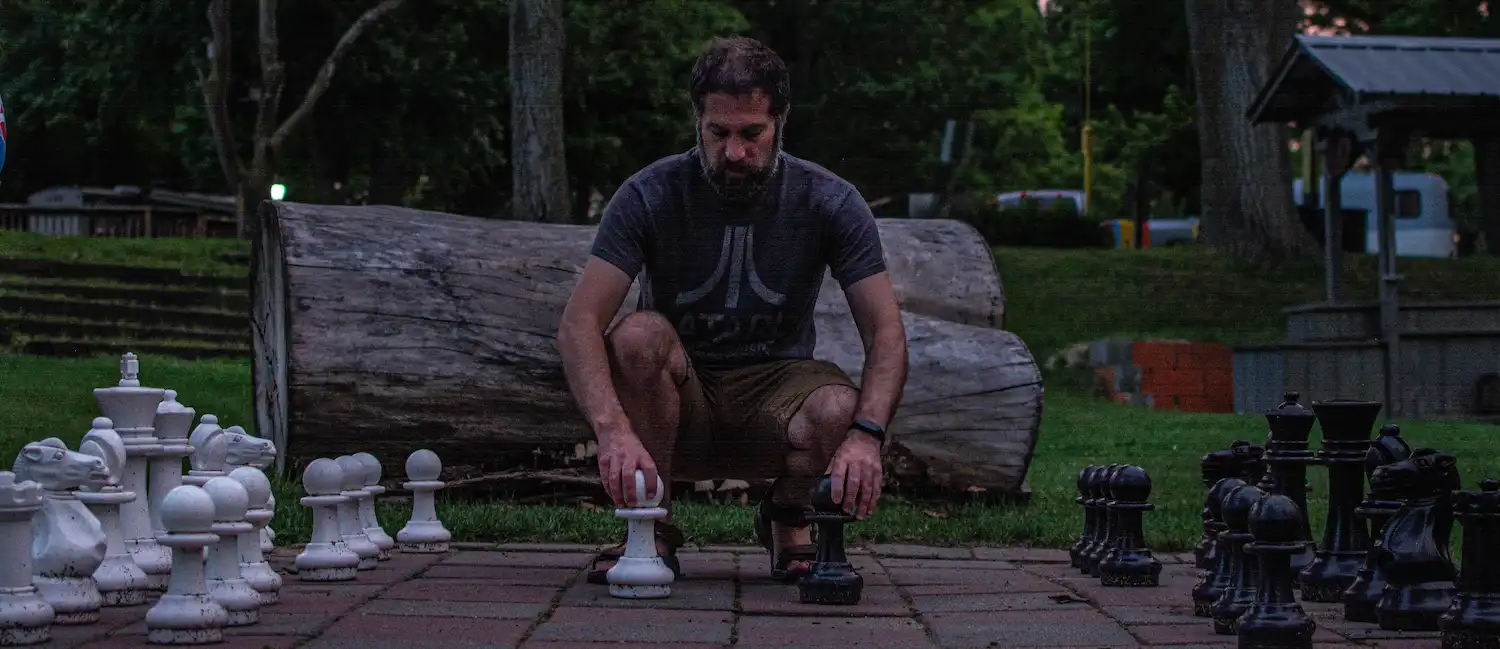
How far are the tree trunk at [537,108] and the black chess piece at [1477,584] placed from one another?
1310 cm

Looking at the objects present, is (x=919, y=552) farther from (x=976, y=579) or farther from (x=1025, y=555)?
(x=976, y=579)

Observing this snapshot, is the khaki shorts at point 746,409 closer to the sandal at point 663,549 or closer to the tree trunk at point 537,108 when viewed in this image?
the sandal at point 663,549

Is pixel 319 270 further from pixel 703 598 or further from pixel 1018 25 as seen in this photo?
pixel 1018 25

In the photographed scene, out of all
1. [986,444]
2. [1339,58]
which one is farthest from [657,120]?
[986,444]

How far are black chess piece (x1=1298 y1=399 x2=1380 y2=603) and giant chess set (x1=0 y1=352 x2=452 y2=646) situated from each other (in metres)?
2.23

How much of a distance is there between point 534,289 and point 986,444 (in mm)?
1666

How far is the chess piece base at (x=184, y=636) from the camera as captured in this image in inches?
133

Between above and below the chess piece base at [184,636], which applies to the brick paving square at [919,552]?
below

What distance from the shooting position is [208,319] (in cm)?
1252

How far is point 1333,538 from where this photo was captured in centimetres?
403

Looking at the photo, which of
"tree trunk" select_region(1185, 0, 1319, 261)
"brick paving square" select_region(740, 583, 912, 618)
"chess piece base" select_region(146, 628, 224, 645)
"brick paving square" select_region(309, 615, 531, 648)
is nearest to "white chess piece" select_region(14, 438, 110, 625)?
"chess piece base" select_region(146, 628, 224, 645)

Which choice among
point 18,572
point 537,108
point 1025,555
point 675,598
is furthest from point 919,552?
point 537,108

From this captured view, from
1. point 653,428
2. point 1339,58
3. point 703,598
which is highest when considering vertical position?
point 1339,58

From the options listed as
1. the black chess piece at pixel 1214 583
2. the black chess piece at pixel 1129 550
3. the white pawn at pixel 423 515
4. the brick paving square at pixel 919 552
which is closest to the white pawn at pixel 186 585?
the white pawn at pixel 423 515
